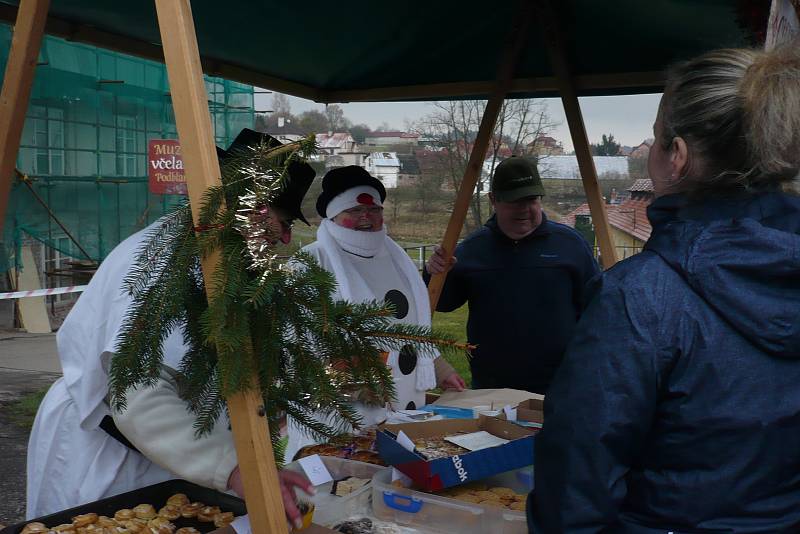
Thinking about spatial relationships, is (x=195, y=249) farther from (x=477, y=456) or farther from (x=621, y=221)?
(x=621, y=221)

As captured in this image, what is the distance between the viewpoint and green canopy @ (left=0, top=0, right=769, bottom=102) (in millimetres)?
2984

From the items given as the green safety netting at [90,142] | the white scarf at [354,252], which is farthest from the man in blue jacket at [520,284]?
the green safety netting at [90,142]

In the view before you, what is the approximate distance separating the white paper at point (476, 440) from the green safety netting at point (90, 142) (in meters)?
9.70

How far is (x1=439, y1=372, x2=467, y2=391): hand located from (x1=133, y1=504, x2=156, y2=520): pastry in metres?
1.69

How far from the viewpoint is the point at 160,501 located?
5.76ft

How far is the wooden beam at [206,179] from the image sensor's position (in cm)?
132

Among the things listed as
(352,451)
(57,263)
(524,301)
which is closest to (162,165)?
(57,263)

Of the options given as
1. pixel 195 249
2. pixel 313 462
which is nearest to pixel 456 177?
pixel 313 462

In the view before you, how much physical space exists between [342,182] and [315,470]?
4.56 feet

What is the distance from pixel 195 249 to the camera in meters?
1.30

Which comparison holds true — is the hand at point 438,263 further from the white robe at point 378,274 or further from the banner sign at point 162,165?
the banner sign at point 162,165

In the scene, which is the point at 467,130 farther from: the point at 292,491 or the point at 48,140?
the point at 292,491

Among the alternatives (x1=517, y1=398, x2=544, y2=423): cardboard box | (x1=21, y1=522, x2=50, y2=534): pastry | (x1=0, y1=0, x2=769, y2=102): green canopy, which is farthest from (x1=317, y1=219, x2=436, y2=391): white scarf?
(x1=21, y1=522, x2=50, y2=534): pastry

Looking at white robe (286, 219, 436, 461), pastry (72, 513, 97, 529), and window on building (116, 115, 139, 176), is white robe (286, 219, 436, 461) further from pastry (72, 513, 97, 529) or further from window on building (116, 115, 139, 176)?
window on building (116, 115, 139, 176)
